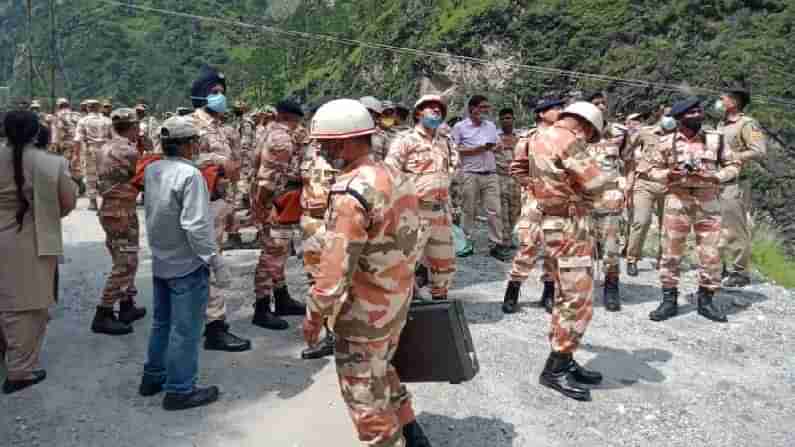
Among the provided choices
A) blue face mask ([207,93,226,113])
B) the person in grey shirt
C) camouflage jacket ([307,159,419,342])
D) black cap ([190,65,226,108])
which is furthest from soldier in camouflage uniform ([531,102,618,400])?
black cap ([190,65,226,108])

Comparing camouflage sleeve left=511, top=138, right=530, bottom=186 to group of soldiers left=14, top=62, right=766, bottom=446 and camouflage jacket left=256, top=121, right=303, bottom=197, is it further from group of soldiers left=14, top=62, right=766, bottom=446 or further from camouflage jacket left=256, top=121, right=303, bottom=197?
camouflage jacket left=256, top=121, right=303, bottom=197

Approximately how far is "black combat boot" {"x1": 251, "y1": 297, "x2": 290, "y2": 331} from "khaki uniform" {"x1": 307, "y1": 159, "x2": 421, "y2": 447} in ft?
10.0

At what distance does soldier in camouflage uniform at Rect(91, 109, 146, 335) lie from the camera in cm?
569

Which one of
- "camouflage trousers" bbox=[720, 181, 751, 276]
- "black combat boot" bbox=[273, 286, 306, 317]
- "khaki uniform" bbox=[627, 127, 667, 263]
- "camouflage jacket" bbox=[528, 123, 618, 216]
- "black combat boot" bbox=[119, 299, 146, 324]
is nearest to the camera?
"camouflage jacket" bbox=[528, 123, 618, 216]

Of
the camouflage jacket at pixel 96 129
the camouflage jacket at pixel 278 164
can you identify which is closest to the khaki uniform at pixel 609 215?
the camouflage jacket at pixel 278 164

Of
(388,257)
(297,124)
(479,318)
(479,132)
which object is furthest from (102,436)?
(479,132)

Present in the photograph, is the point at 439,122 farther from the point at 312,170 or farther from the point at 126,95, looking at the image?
the point at 126,95

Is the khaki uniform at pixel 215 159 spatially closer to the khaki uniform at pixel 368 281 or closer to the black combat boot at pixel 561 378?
the khaki uniform at pixel 368 281

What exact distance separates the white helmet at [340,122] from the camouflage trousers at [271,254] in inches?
113

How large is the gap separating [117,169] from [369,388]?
3620 mm

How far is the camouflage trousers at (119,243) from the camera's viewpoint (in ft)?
19.1

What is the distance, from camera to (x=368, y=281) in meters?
3.19

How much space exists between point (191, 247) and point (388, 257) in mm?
1726

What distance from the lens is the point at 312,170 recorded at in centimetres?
550
